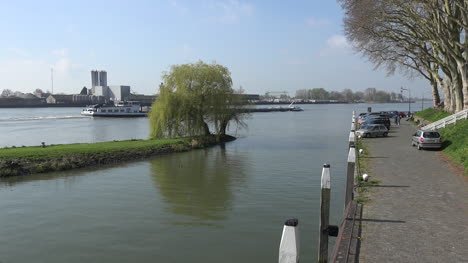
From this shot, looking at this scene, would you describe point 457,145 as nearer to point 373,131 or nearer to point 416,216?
point 373,131

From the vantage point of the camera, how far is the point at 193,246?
13055 millimetres

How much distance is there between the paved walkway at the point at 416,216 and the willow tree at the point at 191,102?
26.5 meters

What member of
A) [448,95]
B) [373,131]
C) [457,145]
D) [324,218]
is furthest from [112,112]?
[324,218]

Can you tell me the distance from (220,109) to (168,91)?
21.4 feet

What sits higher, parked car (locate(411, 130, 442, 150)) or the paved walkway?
parked car (locate(411, 130, 442, 150))

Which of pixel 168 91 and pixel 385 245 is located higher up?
pixel 168 91

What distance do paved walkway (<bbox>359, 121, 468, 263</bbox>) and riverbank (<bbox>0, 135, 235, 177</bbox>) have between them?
20.1 m

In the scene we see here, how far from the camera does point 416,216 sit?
11.8 meters

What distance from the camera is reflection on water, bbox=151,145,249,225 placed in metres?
17.7

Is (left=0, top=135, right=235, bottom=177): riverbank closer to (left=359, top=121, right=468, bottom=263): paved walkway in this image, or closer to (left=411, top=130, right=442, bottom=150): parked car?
(left=359, top=121, right=468, bottom=263): paved walkway

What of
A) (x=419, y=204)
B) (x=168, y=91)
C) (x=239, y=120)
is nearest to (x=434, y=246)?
(x=419, y=204)

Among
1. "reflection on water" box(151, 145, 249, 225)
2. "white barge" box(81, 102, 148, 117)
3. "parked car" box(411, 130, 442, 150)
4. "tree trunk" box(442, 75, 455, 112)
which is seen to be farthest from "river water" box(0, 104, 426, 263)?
"white barge" box(81, 102, 148, 117)

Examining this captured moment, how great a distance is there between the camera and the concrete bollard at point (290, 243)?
5.59 metres

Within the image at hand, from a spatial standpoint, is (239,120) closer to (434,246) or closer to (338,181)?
(338,181)
